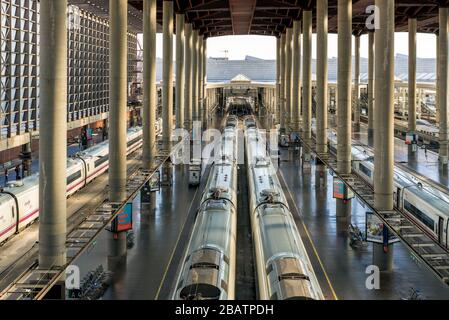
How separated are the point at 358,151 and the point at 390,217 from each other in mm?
21685

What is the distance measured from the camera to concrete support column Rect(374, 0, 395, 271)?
918 inches

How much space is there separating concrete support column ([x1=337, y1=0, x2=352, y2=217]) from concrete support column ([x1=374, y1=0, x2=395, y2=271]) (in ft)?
29.5

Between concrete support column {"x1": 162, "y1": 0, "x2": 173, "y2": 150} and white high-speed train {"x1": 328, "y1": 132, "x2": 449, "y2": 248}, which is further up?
concrete support column {"x1": 162, "y1": 0, "x2": 173, "y2": 150}

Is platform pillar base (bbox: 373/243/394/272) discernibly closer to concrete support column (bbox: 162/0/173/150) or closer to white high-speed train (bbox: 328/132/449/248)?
white high-speed train (bbox: 328/132/449/248)

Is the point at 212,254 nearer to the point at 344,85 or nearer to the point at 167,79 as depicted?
the point at 344,85

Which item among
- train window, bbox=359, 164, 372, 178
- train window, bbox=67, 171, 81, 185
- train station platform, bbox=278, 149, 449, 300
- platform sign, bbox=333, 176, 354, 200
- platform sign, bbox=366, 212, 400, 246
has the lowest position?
train station platform, bbox=278, 149, 449, 300

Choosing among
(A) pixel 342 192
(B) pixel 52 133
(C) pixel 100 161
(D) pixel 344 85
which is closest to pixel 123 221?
(B) pixel 52 133

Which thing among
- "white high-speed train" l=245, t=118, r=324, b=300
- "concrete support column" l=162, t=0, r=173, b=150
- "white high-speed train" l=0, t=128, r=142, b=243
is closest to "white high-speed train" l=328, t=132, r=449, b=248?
"white high-speed train" l=245, t=118, r=324, b=300

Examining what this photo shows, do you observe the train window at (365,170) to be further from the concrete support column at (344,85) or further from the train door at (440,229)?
the train door at (440,229)

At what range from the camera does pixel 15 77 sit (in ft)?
147

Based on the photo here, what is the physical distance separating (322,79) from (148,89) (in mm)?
14110

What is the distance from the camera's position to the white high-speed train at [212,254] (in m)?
14.6

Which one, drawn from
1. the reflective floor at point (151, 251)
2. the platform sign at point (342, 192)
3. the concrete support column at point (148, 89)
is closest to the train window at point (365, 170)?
the platform sign at point (342, 192)

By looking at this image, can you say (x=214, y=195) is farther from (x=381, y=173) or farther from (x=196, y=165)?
(x=196, y=165)
